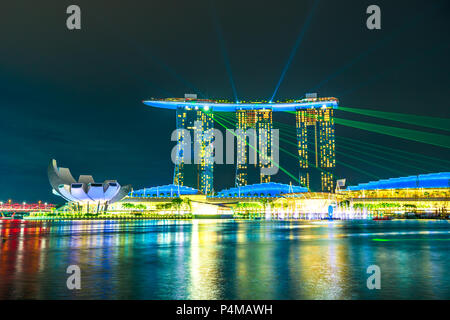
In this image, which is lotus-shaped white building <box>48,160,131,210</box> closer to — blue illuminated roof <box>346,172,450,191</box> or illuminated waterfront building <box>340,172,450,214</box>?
illuminated waterfront building <box>340,172,450,214</box>

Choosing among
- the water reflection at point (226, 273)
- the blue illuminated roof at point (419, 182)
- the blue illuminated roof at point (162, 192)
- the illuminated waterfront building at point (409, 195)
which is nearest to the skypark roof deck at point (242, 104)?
the blue illuminated roof at point (162, 192)

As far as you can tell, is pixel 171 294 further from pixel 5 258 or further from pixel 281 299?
pixel 5 258

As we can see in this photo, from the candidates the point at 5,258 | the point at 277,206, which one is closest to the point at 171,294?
the point at 5,258

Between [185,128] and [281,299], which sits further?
[185,128]

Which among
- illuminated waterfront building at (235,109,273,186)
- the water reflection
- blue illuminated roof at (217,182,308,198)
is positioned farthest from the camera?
illuminated waterfront building at (235,109,273,186)

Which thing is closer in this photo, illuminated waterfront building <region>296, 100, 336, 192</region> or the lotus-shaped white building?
the lotus-shaped white building

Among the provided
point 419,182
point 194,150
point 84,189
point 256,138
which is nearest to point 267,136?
point 256,138

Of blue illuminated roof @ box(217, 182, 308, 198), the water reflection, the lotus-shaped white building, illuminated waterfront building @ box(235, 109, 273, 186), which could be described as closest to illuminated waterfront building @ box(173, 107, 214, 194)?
illuminated waterfront building @ box(235, 109, 273, 186)
